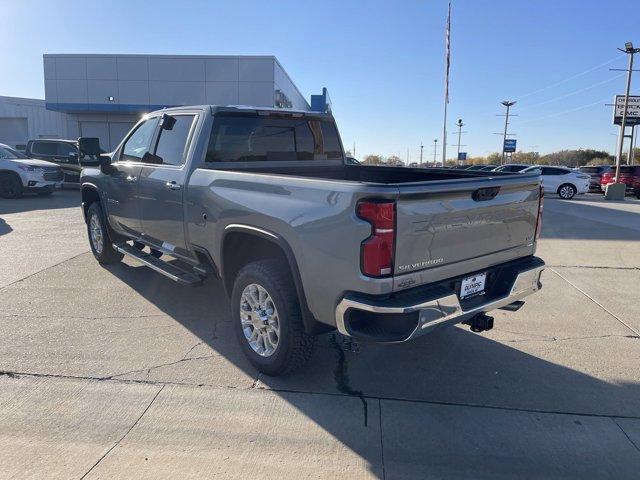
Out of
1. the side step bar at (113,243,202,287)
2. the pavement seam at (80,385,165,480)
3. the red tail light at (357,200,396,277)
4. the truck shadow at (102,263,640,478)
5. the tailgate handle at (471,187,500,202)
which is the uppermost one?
the tailgate handle at (471,187,500,202)

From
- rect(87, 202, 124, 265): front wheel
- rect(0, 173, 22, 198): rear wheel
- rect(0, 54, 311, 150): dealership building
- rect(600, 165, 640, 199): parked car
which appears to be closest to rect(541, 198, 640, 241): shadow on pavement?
rect(87, 202, 124, 265): front wheel

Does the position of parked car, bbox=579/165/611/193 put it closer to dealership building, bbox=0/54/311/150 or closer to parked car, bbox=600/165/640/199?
parked car, bbox=600/165/640/199

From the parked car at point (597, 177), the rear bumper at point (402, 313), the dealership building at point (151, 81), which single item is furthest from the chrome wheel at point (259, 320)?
the dealership building at point (151, 81)

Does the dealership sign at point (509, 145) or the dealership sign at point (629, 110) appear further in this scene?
the dealership sign at point (509, 145)

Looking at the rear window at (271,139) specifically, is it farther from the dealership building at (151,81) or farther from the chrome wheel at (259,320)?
the dealership building at (151,81)

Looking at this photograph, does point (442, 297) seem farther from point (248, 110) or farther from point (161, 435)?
point (248, 110)

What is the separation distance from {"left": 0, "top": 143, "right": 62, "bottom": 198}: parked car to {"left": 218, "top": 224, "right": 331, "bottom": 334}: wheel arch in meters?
14.5

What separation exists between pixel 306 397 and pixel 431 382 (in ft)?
3.20

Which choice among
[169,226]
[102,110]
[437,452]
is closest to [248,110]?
[169,226]

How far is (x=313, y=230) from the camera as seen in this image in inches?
118

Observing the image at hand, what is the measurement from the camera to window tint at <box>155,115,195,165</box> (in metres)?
4.64

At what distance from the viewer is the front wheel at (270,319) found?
133 inches

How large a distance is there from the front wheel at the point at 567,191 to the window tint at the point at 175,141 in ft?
67.6

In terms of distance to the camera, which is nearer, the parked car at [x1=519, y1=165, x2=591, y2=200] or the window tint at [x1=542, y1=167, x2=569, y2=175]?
the parked car at [x1=519, y1=165, x2=591, y2=200]
